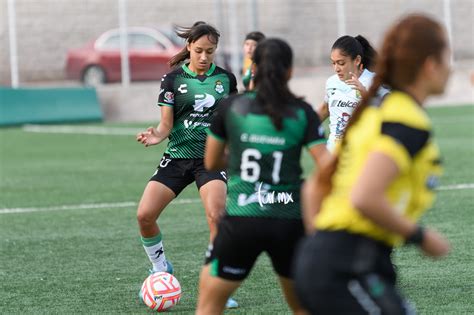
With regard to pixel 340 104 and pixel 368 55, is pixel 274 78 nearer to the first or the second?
pixel 368 55

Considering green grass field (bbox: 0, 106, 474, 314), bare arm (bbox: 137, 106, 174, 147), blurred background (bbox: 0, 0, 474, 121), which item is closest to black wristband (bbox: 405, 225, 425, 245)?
green grass field (bbox: 0, 106, 474, 314)

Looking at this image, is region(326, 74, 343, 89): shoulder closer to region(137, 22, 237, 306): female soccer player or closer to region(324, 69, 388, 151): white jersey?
region(324, 69, 388, 151): white jersey

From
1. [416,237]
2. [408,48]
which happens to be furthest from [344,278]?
[408,48]

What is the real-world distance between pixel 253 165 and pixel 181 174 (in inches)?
115

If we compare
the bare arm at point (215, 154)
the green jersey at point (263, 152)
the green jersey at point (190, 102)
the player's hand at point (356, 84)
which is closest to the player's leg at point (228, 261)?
the green jersey at point (263, 152)

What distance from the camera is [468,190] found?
13531 mm

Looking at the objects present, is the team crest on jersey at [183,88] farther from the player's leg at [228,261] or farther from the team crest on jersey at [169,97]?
the player's leg at [228,261]

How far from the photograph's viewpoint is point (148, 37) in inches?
1257

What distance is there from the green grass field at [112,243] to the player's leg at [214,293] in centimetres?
219

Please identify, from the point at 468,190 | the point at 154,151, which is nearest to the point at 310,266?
the point at 468,190

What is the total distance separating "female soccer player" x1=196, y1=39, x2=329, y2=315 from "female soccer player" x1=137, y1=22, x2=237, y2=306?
2631 millimetres

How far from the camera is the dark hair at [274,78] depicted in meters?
5.25

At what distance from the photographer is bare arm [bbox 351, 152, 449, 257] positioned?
4.01 meters

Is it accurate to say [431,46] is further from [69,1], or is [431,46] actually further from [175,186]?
[69,1]
